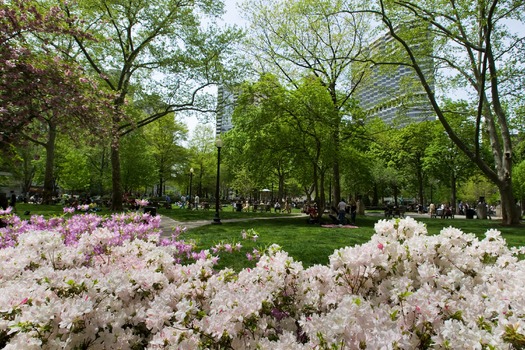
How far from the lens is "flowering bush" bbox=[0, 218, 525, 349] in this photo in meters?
1.43

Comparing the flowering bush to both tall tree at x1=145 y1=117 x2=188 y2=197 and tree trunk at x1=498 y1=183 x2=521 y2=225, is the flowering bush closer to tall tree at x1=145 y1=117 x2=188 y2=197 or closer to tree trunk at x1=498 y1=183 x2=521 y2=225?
tree trunk at x1=498 y1=183 x2=521 y2=225

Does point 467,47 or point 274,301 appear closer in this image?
point 274,301

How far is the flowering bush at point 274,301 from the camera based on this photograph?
1434 mm

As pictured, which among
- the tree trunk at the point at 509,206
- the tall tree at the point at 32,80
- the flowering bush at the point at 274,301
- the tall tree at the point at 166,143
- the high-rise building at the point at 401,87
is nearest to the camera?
the flowering bush at the point at 274,301

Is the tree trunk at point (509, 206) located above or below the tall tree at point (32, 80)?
below

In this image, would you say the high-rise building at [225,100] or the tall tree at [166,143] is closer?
the high-rise building at [225,100]

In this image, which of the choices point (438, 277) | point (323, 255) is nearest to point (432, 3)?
point (323, 255)

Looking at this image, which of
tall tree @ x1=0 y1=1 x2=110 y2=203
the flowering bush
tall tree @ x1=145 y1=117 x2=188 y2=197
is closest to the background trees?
tall tree @ x1=0 y1=1 x2=110 y2=203

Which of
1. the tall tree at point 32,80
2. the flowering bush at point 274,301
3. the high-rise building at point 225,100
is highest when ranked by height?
the high-rise building at point 225,100

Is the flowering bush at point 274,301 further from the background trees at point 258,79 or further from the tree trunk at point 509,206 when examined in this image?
the tree trunk at point 509,206

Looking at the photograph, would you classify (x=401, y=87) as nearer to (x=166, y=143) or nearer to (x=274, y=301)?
(x=274, y=301)

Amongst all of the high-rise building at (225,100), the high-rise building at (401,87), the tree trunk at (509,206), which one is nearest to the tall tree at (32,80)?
the high-rise building at (225,100)

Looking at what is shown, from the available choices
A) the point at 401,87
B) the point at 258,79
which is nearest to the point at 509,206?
the point at 401,87

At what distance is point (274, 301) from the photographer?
2.14m
